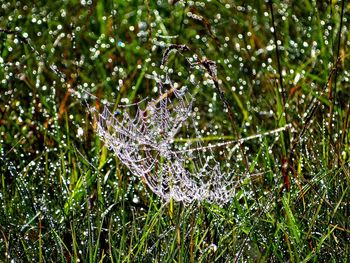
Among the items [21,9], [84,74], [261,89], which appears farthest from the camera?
[21,9]

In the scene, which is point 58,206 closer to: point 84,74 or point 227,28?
point 84,74

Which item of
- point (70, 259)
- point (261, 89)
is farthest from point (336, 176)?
point (261, 89)

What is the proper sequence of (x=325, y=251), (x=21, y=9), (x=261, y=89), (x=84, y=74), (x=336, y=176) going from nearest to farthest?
1. (x=325, y=251)
2. (x=336, y=176)
3. (x=261, y=89)
4. (x=84, y=74)
5. (x=21, y=9)

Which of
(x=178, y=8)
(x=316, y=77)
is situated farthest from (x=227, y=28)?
(x=316, y=77)

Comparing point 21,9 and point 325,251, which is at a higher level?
point 21,9

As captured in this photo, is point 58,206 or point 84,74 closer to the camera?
point 58,206

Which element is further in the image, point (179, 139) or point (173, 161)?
point (179, 139)

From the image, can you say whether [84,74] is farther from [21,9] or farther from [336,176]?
[336,176]
